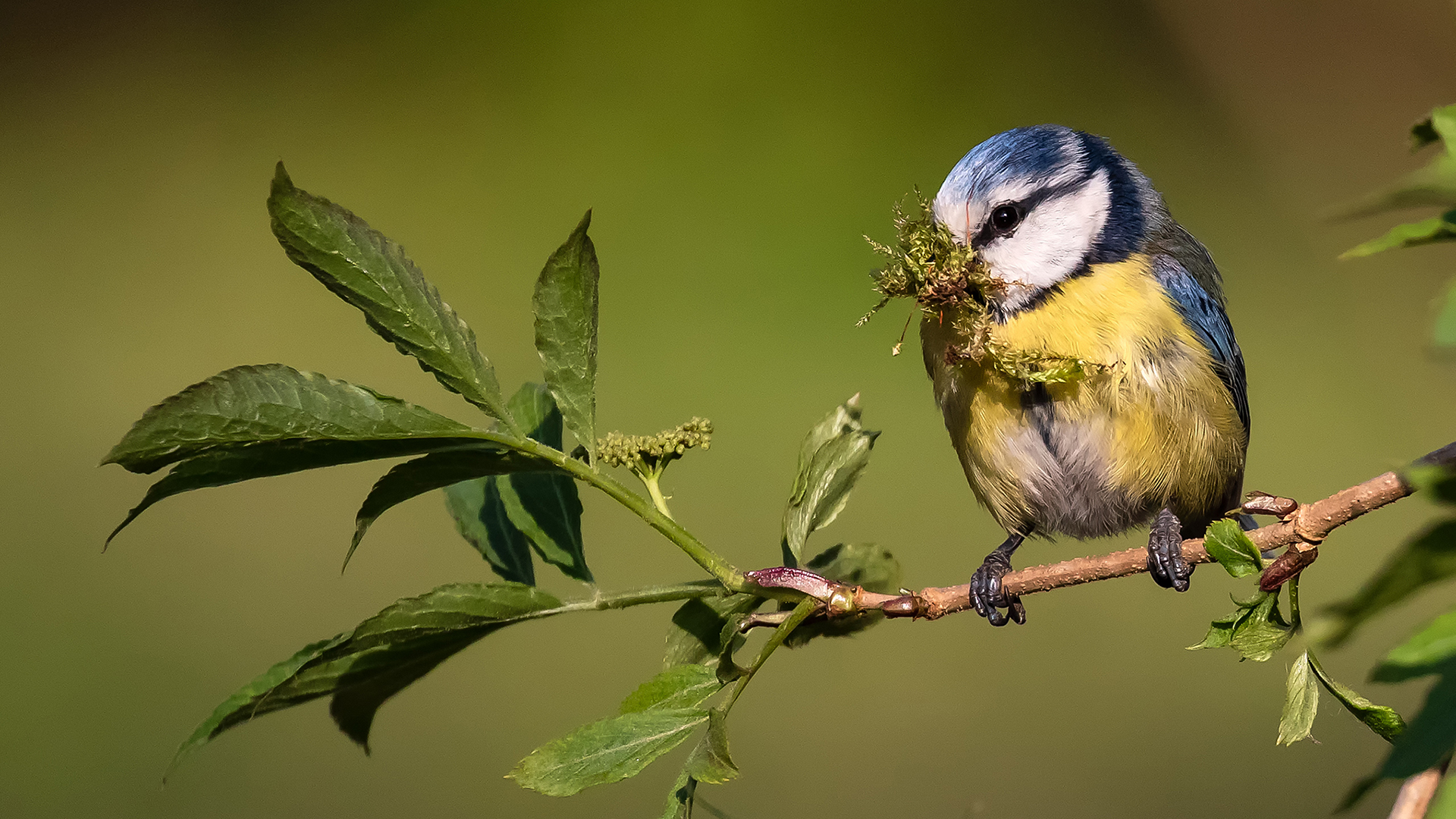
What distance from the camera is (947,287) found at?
748 mm

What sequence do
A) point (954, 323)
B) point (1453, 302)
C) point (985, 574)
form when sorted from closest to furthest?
point (1453, 302) → point (954, 323) → point (985, 574)

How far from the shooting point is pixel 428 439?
0.39 meters

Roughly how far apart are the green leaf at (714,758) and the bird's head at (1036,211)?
543 mm

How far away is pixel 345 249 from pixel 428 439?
8cm

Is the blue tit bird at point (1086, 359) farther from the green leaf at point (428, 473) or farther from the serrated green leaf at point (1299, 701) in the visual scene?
the green leaf at point (428, 473)

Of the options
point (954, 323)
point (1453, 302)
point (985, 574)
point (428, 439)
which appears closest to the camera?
point (1453, 302)

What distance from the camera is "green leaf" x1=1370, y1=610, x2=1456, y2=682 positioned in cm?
20

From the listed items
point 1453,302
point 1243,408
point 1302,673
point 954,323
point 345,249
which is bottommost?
point 1243,408

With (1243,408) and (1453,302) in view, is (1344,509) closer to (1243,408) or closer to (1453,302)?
(1453,302)

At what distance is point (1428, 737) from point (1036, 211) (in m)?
0.79

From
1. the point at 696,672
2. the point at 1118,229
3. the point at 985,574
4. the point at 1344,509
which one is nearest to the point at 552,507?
the point at 696,672

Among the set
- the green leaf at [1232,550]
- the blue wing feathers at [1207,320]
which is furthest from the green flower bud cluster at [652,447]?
the blue wing feathers at [1207,320]

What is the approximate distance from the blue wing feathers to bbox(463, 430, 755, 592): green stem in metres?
0.60

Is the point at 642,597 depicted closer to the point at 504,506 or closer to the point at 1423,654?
the point at 504,506
